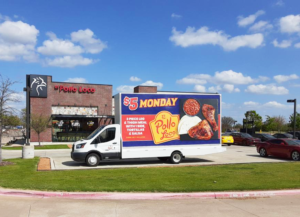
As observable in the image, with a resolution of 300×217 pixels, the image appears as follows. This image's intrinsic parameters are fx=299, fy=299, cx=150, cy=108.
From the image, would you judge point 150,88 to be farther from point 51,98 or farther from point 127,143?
point 127,143

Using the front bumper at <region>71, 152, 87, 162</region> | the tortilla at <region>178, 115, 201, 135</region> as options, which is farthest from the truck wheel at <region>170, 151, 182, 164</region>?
the front bumper at <region>71, 152, 87, 162</region>

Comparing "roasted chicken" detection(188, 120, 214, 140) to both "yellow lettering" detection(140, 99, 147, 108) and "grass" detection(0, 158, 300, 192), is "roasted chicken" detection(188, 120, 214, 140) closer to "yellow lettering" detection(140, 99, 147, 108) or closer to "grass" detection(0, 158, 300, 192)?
"yellow lettering" detection(140, 99, 147, 108)

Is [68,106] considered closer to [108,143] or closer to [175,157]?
[108,143]

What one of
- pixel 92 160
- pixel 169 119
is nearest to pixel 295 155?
pixel 169 119

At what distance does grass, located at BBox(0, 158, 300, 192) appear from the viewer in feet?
30.9

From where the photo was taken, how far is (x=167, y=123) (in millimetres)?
16375

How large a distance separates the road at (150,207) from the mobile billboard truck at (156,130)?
6910 millimetres

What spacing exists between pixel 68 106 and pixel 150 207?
1347 inches

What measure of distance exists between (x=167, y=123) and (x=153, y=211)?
30.4 ft

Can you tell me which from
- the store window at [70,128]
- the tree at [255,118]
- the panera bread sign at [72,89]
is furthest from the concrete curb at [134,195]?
the tree at [255,118]

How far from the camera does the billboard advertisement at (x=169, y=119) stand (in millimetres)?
15812

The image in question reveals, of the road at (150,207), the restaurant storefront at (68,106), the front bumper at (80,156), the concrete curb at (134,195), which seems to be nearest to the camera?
the road at (150,207)

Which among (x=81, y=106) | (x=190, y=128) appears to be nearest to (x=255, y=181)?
(x=190, y=128)

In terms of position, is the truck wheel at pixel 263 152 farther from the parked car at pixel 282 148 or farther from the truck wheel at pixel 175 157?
the truck wheel at pixel 175 157
